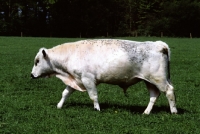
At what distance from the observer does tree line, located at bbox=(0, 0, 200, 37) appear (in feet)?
270

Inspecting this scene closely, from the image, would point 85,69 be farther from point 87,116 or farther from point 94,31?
point 94,31

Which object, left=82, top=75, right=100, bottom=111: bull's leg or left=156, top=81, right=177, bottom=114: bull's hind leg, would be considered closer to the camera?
left=156, top=81, right=177, bottom=114: bull's hind leg

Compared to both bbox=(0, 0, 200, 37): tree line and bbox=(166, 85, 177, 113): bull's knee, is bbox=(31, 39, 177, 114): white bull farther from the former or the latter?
bbox=(0, 0, 200, 37): tree line

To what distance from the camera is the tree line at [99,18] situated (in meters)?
82.4

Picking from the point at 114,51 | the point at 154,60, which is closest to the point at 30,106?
the point at 114,51

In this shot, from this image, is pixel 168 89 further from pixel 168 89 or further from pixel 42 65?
pixel 42 65

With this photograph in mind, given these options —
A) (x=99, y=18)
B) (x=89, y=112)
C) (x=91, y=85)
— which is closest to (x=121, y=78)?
(x=91, y=85)

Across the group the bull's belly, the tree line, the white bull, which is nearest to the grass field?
the white bull

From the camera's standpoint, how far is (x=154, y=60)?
966cm

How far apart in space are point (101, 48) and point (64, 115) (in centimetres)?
187

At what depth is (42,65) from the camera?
1088cm

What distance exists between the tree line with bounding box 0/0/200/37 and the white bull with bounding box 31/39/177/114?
230 ft

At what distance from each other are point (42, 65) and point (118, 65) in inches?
87.0

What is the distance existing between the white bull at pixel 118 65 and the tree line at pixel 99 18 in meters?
70.0
